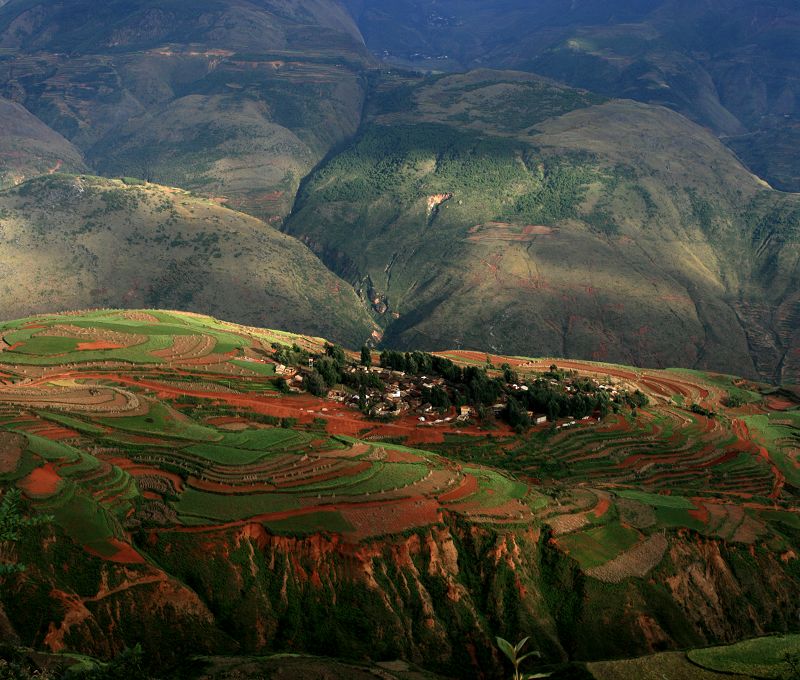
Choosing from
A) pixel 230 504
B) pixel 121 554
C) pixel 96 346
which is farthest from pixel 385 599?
pixel 96 346

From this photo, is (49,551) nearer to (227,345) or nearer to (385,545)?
(385,545)

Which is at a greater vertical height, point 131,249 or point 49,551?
point 49,551

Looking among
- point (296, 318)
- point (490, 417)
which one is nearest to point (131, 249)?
point (296, 318)

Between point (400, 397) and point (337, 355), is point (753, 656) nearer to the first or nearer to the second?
point (400, 397)

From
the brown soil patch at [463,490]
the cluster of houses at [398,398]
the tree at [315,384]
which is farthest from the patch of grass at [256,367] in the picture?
the brown soil patch at [463,490]

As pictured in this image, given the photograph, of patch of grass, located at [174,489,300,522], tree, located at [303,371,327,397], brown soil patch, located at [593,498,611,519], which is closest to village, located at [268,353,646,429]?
tree, located at [303,371,327,397]

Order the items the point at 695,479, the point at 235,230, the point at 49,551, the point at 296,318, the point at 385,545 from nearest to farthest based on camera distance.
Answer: the point at 49,551, the point at 385,545, the point at 695,479, the point at 296,318, the point at 235,230
